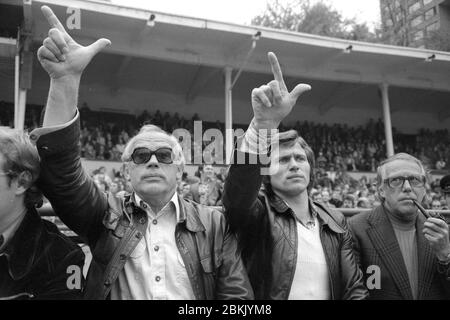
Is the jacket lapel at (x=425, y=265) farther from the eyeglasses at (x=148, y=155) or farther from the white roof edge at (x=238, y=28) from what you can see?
the white roof edge at (x=238, y=28)

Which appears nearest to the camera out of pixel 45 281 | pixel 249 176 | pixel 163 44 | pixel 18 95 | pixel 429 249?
pixel 45 281

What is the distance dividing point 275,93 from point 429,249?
3.82 ft

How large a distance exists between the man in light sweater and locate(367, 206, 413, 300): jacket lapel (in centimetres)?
17

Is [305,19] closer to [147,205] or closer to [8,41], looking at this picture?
[8,41]

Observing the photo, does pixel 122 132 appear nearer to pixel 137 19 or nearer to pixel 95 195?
pixel 137 19

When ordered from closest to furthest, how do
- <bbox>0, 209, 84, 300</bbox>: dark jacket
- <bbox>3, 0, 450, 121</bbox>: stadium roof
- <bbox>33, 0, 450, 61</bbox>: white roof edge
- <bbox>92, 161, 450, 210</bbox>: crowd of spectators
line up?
<bbox>0, 209, 84, 300</bbox>: dark jacket < <bbox>92, 161, 450, 210</bbox>: crowd of spectators < <bbox>33, 0, 450, 61</bbox>: white roof edge < <bbox>3, 0, 450, 121</bbox>: stadium roof

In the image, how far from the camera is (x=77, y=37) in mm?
9828

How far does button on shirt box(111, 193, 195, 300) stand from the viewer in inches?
71.1

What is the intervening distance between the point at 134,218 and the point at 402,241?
4.48ft

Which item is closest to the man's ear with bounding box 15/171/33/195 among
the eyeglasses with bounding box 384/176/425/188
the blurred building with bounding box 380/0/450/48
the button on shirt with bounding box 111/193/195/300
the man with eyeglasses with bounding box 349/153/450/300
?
the button on shirt with bounding box 111/193/195/300

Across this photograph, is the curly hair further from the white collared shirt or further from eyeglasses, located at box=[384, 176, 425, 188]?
eyeglasses, located at box=[384, 176, 425, 188]

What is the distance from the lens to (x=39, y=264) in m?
1.76

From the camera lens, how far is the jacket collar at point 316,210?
7.06ft
